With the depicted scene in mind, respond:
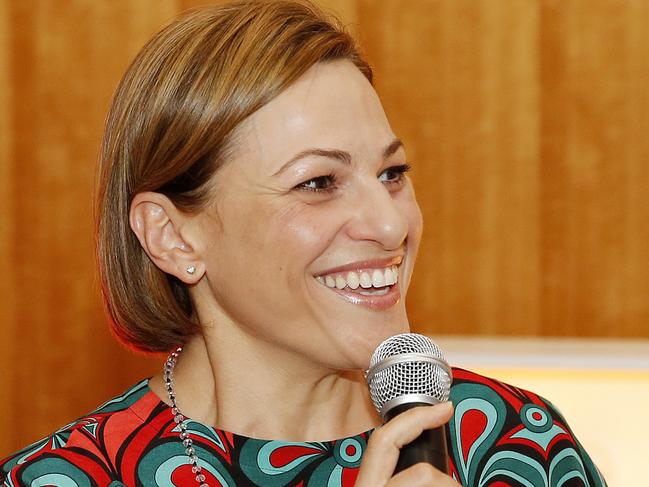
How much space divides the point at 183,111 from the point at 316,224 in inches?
10.2

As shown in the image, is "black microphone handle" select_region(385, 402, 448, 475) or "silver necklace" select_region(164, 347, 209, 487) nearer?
"black microphone handle" select_region(385, 402, 448, 475)

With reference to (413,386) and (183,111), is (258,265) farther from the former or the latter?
(413,386)

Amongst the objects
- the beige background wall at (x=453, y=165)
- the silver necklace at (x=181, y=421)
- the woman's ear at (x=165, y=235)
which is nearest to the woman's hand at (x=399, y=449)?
the silver necklace at (x=181, y=421)

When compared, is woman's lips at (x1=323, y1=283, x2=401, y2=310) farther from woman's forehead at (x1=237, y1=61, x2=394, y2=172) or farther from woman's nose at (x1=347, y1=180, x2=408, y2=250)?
woman's forehead at (x1=237, y1=61, x2=394, y2=172)

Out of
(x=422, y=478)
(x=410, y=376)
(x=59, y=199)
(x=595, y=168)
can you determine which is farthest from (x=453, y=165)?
(x=422, y=478)

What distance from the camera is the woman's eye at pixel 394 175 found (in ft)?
5.38

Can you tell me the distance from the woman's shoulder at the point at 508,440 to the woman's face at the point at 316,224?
26 cm

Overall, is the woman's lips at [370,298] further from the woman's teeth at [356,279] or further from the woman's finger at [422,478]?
the woman's finger at [422,478]

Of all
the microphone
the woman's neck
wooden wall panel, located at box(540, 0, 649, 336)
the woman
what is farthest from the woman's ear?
wooden wall panel, located at box(540, 0, 649, 336)

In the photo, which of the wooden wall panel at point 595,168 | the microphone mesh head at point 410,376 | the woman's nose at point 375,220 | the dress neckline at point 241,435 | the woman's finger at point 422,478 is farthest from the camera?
the wooden wall panel at point 595,168

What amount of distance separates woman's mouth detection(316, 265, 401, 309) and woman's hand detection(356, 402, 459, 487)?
368 millimetres

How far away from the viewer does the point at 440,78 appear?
291 cm

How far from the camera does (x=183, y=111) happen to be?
5.20 feet

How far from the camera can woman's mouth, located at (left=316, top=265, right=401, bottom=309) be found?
5.11 feet
